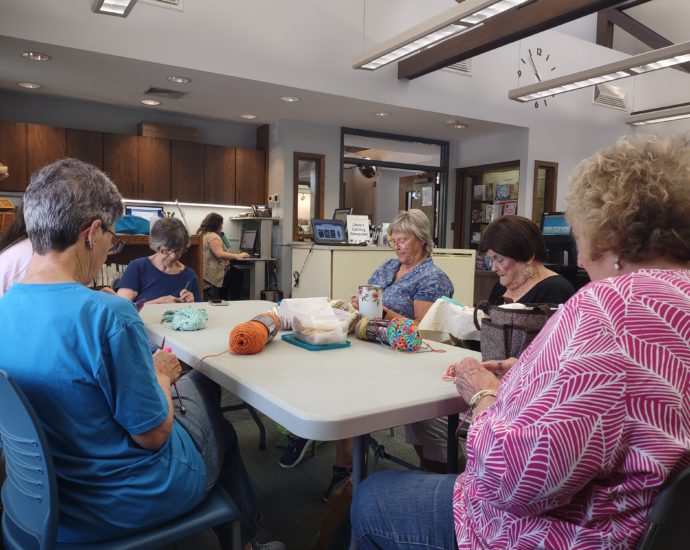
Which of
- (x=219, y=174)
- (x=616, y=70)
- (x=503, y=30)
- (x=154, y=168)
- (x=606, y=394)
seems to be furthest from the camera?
(x=219, y=174)

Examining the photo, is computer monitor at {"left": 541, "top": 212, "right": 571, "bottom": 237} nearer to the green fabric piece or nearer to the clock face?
the clock face

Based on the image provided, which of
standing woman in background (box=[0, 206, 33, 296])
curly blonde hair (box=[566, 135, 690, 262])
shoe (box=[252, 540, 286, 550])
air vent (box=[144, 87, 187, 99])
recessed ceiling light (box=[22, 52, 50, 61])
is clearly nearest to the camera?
curly blonde hair (box=[566, 135, 690, 262])

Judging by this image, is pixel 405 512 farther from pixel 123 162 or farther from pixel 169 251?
pixel 123 162

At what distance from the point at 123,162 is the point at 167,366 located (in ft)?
17.8

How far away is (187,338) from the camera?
1.64 metres

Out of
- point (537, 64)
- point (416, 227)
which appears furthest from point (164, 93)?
point (537, 64)

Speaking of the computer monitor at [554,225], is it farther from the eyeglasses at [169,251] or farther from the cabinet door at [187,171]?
the cabinet door at [187,171]

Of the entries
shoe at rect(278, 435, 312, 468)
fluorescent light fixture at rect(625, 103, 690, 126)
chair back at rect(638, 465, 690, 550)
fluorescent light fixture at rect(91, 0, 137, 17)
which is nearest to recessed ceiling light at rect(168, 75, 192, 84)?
fluorescent light fixture at rect(91, 0, 137, 17)

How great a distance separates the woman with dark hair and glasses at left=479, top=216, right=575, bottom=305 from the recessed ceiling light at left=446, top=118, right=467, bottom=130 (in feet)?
14.9

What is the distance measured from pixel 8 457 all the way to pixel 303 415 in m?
0.60

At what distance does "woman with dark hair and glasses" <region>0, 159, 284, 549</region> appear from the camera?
0.94m

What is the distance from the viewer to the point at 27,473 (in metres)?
0.94

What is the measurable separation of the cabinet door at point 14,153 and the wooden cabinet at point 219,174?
1.95m

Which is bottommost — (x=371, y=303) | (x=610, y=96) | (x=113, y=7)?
(x=371, y=303)
